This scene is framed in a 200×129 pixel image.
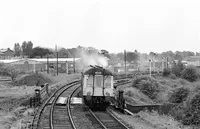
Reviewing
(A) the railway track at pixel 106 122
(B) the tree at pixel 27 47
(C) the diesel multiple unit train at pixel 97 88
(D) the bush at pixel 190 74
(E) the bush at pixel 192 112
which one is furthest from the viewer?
(B) the tree at pixel 27 47

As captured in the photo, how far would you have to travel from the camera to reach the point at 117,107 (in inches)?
890

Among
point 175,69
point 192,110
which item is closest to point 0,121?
point 192,110

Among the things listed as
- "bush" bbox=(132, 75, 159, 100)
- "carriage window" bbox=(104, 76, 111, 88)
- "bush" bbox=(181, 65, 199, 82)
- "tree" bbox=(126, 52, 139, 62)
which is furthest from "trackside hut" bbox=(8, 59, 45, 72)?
"tree" bbox=(126, 52, 139, 62)

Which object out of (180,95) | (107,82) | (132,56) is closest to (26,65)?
(180,95)

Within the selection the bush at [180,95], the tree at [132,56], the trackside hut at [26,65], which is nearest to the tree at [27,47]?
the tree at [132,56]

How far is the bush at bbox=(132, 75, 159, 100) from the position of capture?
39.9 metres

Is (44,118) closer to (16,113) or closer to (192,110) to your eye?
(16,113)

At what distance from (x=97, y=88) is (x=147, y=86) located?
20383 mm

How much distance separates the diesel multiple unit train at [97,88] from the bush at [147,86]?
18.7 metres

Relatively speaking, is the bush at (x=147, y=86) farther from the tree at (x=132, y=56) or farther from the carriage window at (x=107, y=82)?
the tree at (x=132, y=56)

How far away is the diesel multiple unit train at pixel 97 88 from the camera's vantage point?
21.2 metres

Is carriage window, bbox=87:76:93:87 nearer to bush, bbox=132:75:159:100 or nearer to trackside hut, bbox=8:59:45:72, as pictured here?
bush, bbox=132:75:159:100

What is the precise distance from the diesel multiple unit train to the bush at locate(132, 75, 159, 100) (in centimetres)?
1867

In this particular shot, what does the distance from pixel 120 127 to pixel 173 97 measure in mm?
18631
